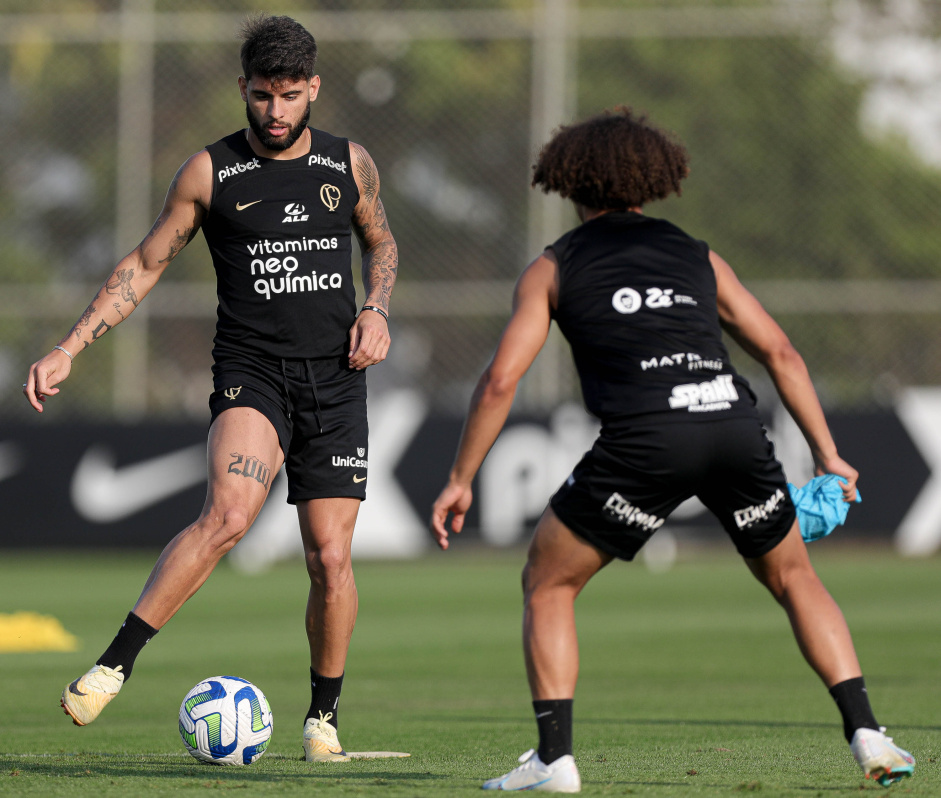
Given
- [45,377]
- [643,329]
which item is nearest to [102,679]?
[45,377]

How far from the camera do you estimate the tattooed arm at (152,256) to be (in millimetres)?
Result: 5516

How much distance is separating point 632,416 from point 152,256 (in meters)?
2.21

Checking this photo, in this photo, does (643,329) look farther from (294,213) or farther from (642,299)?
(294,213)

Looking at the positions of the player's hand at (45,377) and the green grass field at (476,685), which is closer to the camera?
the green grass field at (476,685)

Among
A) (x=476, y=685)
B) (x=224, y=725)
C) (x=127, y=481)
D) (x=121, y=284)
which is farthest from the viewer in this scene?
(x=127, y=481)

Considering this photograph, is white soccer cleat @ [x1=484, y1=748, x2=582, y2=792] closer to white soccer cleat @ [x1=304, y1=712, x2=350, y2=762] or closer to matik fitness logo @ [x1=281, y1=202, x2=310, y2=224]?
white soccer cleat @ [x1=304, y1=712, x2=350, y2=762]

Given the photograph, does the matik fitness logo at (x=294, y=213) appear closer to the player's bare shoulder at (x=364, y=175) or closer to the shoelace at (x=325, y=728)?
the player's bare shoulder at (x=364, y=175)

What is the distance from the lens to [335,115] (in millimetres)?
21922

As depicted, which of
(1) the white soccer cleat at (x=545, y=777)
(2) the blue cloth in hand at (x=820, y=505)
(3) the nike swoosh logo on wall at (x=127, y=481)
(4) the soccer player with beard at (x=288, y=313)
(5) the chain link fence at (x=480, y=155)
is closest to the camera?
(1) the white soccer cleat at (x=545, y=777)

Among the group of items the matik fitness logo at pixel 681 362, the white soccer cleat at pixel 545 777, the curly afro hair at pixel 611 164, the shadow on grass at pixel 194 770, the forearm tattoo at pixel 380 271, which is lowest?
the white soccer cleat at pixel 545 777

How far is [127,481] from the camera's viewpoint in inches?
701

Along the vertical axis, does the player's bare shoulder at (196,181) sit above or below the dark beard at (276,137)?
below

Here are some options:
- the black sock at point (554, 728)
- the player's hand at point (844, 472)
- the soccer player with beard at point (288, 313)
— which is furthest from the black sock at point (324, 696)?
the player's hand at point (844, 472)

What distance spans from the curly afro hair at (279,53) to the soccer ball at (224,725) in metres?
2.26
